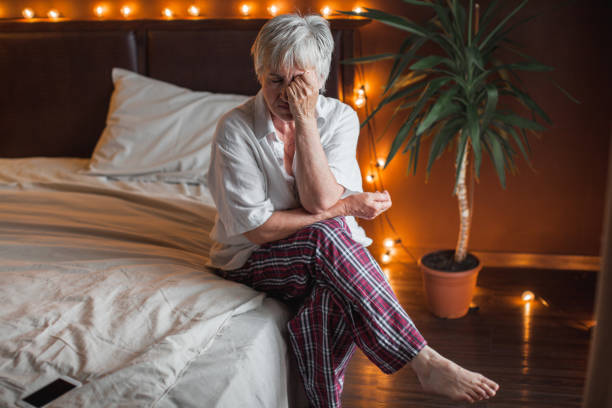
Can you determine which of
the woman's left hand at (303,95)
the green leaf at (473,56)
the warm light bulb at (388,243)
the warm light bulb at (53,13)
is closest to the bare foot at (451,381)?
the woman's left hand at (303,95)

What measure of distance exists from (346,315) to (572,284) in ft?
4.89

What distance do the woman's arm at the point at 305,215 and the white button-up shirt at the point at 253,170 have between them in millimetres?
29

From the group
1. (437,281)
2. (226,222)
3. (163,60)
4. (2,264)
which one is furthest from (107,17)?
(437,281)

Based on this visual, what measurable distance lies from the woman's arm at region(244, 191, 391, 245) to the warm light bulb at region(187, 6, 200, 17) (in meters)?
1.55

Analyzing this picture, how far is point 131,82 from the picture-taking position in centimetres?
240

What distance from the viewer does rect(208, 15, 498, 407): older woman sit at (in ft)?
4.21

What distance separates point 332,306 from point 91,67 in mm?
1892

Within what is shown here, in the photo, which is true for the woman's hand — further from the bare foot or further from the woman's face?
the bare foot

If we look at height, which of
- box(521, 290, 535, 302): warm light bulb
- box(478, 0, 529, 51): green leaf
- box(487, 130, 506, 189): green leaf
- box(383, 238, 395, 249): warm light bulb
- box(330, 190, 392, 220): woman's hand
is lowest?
box(521, 290, 535, 302): warm light bulb

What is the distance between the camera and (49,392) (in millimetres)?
987

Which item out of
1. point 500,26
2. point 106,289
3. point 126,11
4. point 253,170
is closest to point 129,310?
point 106,289

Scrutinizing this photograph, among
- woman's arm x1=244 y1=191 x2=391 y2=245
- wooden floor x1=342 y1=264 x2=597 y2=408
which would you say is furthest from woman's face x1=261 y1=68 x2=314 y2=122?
wooden floor x1=342 y1=264 x2=597 y2=408

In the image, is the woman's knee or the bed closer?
the bed

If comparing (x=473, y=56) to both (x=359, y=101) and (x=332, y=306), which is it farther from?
(x=332, y=306)
